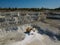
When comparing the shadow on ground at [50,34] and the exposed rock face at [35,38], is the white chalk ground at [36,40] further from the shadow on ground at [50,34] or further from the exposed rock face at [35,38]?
the shadow on ground at [50,34]

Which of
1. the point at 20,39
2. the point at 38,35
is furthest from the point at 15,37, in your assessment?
the point at 38,35

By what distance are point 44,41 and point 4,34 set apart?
129 inches

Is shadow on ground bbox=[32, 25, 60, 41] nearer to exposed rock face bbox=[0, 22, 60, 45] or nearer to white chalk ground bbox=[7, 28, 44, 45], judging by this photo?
exposed rock face bbox=[0, 22, 60, 45]

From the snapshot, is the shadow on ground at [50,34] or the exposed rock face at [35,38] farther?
the shadow on ground at [50,34]

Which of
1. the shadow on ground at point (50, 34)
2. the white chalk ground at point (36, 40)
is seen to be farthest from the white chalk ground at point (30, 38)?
the shadow on ground at point (50, 34)

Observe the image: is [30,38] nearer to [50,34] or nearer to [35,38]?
[35,38]

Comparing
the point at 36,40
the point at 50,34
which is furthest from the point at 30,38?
the point at 50,34

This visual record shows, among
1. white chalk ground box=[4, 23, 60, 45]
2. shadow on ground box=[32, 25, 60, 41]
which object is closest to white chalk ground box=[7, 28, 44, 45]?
white chalk ground box=[4, 23, 60, 45]

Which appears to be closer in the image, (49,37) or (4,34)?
(49,37)

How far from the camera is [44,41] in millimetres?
11602

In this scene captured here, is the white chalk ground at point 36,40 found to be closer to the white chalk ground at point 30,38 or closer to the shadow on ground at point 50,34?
the white chalk ground at point 30,38

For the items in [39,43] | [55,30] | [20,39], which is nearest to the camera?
[39,43]

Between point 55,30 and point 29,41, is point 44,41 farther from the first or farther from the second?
point 55,30

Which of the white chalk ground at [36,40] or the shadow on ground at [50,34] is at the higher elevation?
the shadow on ground at [50,34]
